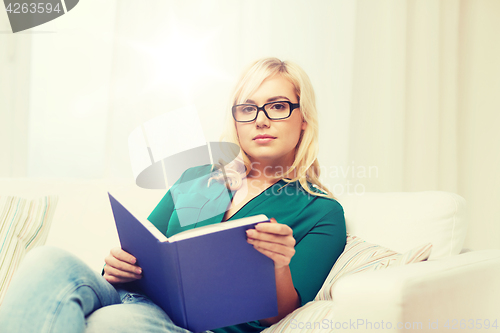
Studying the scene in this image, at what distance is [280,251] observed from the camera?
678mm

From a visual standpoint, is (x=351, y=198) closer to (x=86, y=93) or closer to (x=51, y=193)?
(x=51, y=193)

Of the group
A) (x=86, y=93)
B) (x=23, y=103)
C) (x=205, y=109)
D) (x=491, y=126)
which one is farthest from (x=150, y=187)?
(x=491, y=126)

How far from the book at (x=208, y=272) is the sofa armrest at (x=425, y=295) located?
156 mm

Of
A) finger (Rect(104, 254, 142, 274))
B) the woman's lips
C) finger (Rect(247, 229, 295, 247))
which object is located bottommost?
finger (Rect(104, 254, 142, 274))

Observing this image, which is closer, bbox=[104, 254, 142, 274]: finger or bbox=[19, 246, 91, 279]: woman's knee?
bbox=[19, 246, 91, 279]: woman's knee

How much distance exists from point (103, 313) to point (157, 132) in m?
1.10

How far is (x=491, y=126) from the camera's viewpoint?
2.04 metres

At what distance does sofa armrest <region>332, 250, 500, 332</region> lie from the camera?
575mm

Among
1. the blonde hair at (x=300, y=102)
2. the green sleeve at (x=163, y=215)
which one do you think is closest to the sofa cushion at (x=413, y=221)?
the blonde hair at (x=300, y=102)

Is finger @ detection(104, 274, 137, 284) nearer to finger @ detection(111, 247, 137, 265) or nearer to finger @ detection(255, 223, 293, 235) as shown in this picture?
finger @ detection(111, 247, 137, 265)

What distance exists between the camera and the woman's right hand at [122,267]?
31.3 inches

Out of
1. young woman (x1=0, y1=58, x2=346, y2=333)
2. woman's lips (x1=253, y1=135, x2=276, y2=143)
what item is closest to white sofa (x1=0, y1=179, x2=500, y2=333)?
young woman (x1=0, y1=58, x2=346, y2=333)

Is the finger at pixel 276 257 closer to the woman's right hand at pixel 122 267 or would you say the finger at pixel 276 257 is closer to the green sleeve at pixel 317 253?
the green sleeve at pixel 317 253

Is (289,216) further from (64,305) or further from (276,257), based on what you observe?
(64,305)
